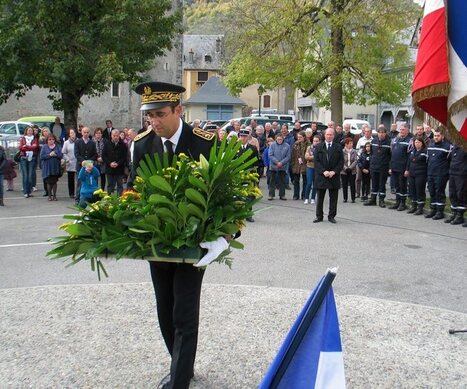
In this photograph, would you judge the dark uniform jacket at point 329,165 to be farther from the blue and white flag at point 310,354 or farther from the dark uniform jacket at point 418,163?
the blue and white flag at point 310,354

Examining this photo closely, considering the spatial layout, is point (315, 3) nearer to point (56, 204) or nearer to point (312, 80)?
point (312, 80)

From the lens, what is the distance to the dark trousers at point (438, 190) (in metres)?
13.5

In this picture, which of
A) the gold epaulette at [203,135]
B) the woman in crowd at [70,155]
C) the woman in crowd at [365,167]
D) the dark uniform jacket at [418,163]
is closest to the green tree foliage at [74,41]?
the woman in crowd at [70,155]

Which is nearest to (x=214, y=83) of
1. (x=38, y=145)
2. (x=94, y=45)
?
(x=94, y=45)

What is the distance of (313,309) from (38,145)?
653 inches

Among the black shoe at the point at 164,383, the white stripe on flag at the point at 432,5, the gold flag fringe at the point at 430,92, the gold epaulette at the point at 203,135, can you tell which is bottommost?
the black shoe at the point at 164,383

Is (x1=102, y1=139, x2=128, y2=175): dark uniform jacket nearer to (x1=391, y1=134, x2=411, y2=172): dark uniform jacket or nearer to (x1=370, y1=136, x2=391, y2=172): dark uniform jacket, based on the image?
(x1=370, y1=136, x2=391, y2=172): dark uniform jacket

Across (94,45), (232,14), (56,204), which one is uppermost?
(232,14)

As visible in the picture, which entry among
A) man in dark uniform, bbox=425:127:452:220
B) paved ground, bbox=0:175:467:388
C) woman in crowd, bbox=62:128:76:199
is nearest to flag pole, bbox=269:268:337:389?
paved ground, bbox=0:175:467:388

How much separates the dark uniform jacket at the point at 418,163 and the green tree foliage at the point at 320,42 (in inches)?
465

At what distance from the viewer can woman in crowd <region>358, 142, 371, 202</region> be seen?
1680 centimetres

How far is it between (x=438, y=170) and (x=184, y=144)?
10.6 m

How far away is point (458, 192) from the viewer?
42.0ft

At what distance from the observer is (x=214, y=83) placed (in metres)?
75.2
